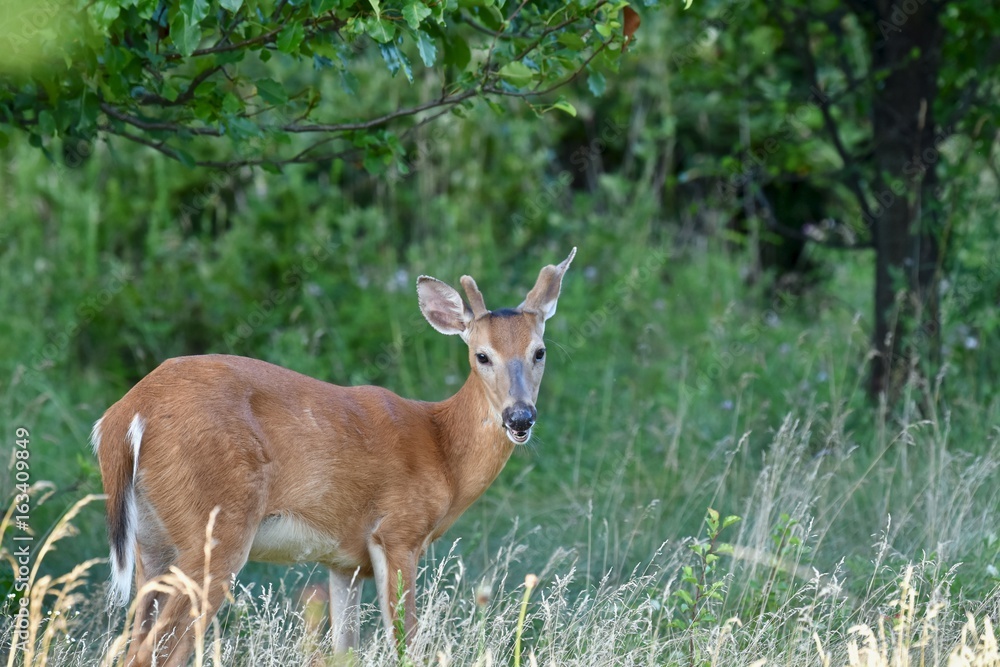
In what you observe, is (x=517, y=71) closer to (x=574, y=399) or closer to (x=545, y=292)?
(x=545, y=292)

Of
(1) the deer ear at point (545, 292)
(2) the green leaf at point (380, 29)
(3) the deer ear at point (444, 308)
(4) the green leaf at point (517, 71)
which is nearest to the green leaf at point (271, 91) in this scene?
(2) the green leaf at point (380, 29)

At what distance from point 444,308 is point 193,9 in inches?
73.3

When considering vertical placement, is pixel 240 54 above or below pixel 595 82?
above

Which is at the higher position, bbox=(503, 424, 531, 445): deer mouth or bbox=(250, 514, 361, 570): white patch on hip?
bbox=(503, 424, 531, 445): deer mouth

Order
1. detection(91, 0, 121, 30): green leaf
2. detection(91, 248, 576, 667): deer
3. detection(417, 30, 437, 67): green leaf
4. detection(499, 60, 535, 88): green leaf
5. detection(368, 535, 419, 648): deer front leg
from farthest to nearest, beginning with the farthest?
detection(368, 535, 419, 648): deer front leg → detection(499, 60, 535, 88): green leaf → detection(91, 248, 576, 667): deer → detection(417, 30, 437, 67): green leaf → detection(91, 0, 121, 30): green leaf

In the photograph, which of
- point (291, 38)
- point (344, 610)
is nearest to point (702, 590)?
point (344, 610)

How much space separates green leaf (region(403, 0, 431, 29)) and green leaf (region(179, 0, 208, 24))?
0.61 m

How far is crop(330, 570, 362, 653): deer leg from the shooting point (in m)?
4.59

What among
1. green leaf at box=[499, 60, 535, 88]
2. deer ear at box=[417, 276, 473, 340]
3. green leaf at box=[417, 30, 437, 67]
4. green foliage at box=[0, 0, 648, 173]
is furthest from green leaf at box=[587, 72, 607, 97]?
deer ear at box=[417, 276, 473, 340]

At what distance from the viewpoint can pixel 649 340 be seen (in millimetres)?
8336

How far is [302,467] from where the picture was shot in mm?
4430

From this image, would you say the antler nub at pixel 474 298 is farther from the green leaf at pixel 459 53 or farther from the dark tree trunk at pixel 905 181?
the dark tree trunk at pixel 905 181

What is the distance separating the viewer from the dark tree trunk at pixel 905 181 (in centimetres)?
672

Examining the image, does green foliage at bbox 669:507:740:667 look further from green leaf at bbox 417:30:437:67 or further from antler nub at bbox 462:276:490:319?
green leaf at bbox 417:30:437:67
